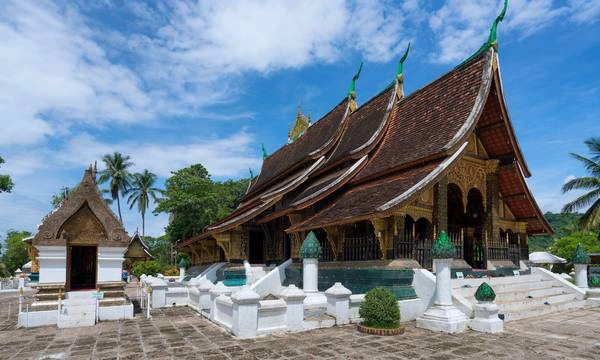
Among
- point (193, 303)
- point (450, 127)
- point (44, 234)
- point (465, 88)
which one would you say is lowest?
point (193, 303)

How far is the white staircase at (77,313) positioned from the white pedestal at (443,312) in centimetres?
706

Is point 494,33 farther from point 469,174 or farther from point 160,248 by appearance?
point 160,248

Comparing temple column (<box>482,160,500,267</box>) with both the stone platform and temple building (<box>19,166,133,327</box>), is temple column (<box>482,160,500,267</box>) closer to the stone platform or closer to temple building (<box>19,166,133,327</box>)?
the stone platform

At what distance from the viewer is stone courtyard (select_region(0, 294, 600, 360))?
6.17m

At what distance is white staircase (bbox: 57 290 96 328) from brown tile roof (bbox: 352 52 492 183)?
7.72 m

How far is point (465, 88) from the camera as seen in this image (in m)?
11.5

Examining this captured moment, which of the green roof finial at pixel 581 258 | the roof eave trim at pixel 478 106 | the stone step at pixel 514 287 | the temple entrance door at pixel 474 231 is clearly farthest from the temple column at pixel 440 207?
the green roof finial at pixel 581 258

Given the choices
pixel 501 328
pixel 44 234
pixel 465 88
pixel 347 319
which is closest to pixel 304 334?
pixel 347 319

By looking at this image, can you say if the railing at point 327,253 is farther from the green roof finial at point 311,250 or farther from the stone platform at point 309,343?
the stone platform at point 309,343

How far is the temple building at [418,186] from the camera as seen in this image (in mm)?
9914

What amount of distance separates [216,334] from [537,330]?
6042 mm

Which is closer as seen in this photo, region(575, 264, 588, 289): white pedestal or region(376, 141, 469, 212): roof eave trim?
region(376, 141, 469, 212): roof eave trim

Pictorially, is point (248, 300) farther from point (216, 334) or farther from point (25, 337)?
point (25, 337)

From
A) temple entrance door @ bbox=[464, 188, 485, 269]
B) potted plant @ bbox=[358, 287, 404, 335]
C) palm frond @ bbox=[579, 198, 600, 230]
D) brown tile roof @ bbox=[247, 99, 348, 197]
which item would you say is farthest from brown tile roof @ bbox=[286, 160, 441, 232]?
palm frond @ bbox=[579, 198, 600, 230]
